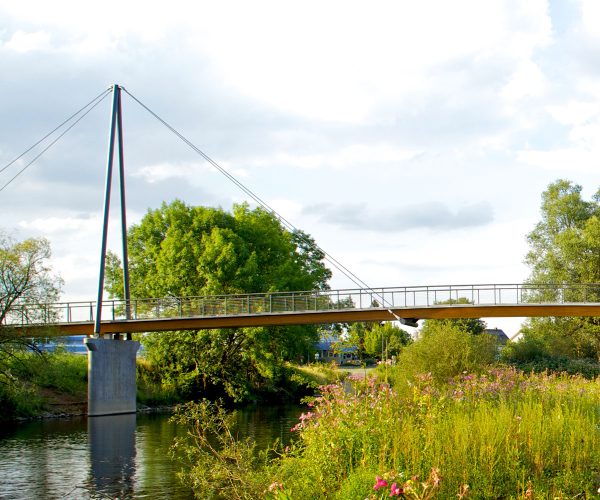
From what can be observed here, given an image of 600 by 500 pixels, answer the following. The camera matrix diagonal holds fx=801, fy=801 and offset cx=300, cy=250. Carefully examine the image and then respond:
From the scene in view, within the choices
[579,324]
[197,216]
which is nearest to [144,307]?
[197,216]

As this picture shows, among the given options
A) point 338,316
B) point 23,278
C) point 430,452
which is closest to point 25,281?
point 23,278

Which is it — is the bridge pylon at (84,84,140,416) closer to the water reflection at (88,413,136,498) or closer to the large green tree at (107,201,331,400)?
the water reflection at (88,413,136,498)

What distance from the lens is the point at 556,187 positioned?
218 feet

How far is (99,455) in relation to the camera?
2506 centimetres

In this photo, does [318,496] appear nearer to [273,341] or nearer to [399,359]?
[399,359]

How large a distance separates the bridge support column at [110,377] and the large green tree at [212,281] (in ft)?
18.4

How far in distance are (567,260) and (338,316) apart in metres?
25.2

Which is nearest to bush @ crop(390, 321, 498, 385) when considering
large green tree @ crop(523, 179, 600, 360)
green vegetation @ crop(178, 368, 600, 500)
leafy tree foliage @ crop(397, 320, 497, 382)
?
leafy tree foliage @ crop(397, 320, 497, 382)

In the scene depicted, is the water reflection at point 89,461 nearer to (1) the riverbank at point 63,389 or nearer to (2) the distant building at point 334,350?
(1) the riverbank at point 63,389

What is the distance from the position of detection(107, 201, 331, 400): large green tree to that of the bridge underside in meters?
4.19

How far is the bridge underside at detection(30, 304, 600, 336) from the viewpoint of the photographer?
139ft

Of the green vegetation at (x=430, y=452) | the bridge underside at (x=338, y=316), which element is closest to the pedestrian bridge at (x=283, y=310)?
the bridge underside at (x=338, y=316)

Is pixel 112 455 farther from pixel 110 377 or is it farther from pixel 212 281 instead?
pixel 212 281

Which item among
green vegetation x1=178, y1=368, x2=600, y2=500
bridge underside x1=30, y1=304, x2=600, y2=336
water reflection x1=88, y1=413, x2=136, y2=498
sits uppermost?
bridge underside x1=30, y1=304, x2=600, y2=336
